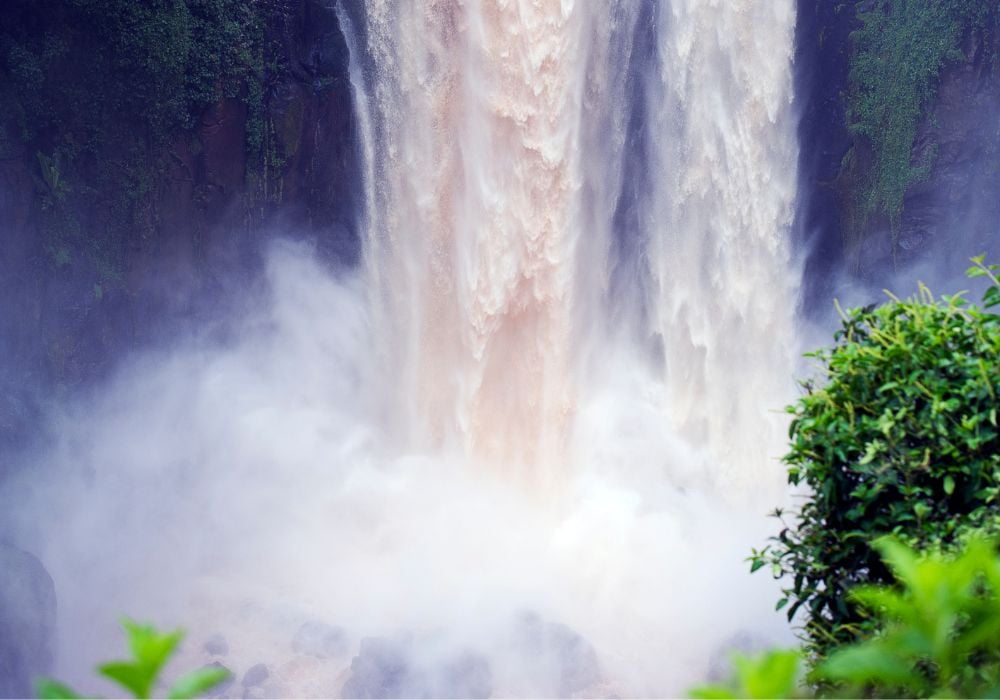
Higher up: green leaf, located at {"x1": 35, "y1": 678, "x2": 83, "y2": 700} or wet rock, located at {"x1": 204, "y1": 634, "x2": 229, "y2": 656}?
wet rock, located at {"x1": 204, "y1": 634, "x2": 229, "y2": 656}

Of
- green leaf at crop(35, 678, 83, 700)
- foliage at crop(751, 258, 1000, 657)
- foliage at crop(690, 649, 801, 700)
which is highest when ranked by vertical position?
foliage at crop(751, 258, 1000, 657)

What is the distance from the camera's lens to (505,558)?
1328 cm

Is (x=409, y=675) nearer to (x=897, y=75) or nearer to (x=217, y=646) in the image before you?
(x=217, y=646)

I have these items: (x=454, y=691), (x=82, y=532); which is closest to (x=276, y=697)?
(x=454, y=691)

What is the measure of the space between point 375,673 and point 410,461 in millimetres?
4224

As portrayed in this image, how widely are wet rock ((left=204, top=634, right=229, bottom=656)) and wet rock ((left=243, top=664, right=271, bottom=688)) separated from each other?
1.53 feet

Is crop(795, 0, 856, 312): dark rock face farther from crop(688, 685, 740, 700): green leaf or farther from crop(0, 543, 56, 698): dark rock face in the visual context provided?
crop(688, 685, 740, 700): green leaf

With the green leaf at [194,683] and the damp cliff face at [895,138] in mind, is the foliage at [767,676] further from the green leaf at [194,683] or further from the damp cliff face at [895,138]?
the damp cliff face at [895,138]

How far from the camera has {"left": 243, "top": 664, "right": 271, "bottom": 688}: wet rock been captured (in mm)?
11477

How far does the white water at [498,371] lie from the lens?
13328mm

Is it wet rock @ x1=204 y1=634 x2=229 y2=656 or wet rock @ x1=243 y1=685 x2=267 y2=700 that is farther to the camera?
wet rock @ x1=204 y1=634 x2=229 y2=656

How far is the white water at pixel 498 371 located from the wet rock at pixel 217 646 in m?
0.60

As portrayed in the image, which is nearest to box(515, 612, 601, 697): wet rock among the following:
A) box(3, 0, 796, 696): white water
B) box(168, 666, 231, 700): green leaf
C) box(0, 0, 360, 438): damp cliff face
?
box(3, 0, 796, 696): white water

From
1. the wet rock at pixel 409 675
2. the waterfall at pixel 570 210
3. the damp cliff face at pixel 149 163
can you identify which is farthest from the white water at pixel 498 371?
the wet rock at pixel 409 675
